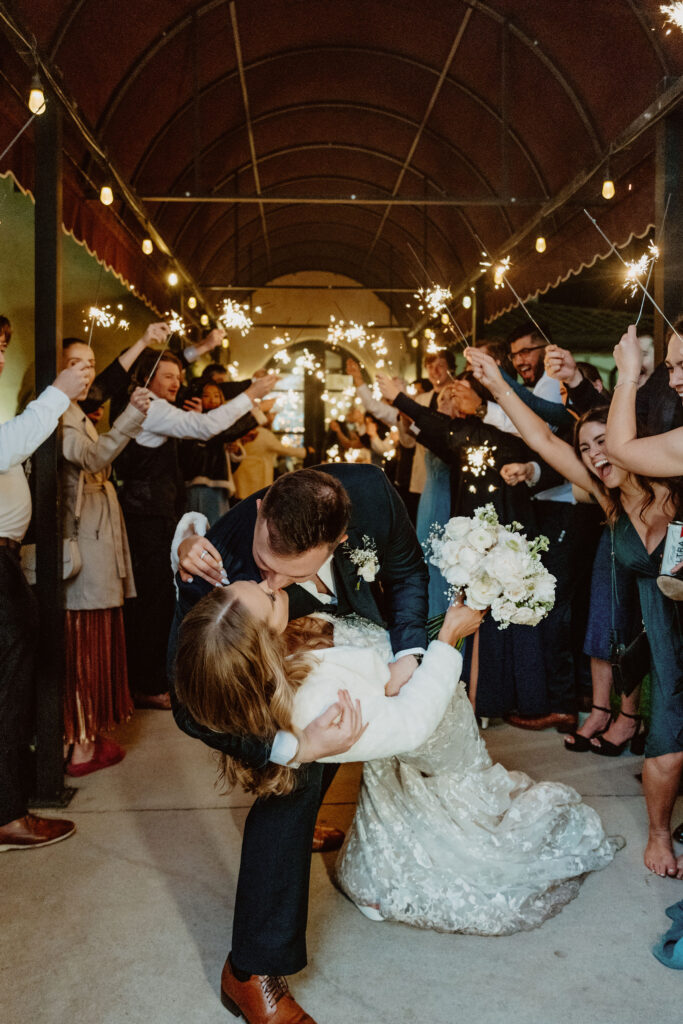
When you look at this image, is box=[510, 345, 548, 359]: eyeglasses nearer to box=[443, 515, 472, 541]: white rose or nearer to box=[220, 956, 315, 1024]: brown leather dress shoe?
box=[443, 515, 472, 541]: white rose

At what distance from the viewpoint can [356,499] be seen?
2.58 metres

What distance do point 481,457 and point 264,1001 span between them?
2960 mm

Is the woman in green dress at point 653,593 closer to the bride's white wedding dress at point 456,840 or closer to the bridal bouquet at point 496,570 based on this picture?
the bride's white wedding dress at point 456,840

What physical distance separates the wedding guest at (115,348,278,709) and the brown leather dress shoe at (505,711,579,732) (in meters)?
2.07

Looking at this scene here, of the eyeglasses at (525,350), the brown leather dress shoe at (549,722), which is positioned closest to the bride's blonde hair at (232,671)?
the brown leather dress shoe at (549,722)

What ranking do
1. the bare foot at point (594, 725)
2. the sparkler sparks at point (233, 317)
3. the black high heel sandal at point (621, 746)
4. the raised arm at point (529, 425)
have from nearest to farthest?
the raised arm at point (529, 425) → the black high heel sandal at point (621, 746) → the bare foot at point (594, 725) → the sparkler sparks at point (233, 317)

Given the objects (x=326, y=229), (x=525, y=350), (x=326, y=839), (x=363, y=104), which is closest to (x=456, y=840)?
(x=326, y=839)

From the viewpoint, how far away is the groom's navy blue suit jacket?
2412 millimetres

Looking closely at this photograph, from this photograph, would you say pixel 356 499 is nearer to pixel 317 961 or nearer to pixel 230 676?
pixel 230 676

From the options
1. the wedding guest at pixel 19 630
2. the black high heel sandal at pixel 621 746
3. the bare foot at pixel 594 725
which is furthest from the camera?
the bare foot at pixel 594 725

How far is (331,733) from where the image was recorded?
1960mm

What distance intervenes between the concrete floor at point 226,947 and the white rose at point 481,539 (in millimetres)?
1208

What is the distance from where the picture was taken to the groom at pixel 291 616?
2023mm

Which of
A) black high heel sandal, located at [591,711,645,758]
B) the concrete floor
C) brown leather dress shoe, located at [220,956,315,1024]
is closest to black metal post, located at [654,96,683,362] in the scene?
black high heel sandal, located at [591,711,645,758]
